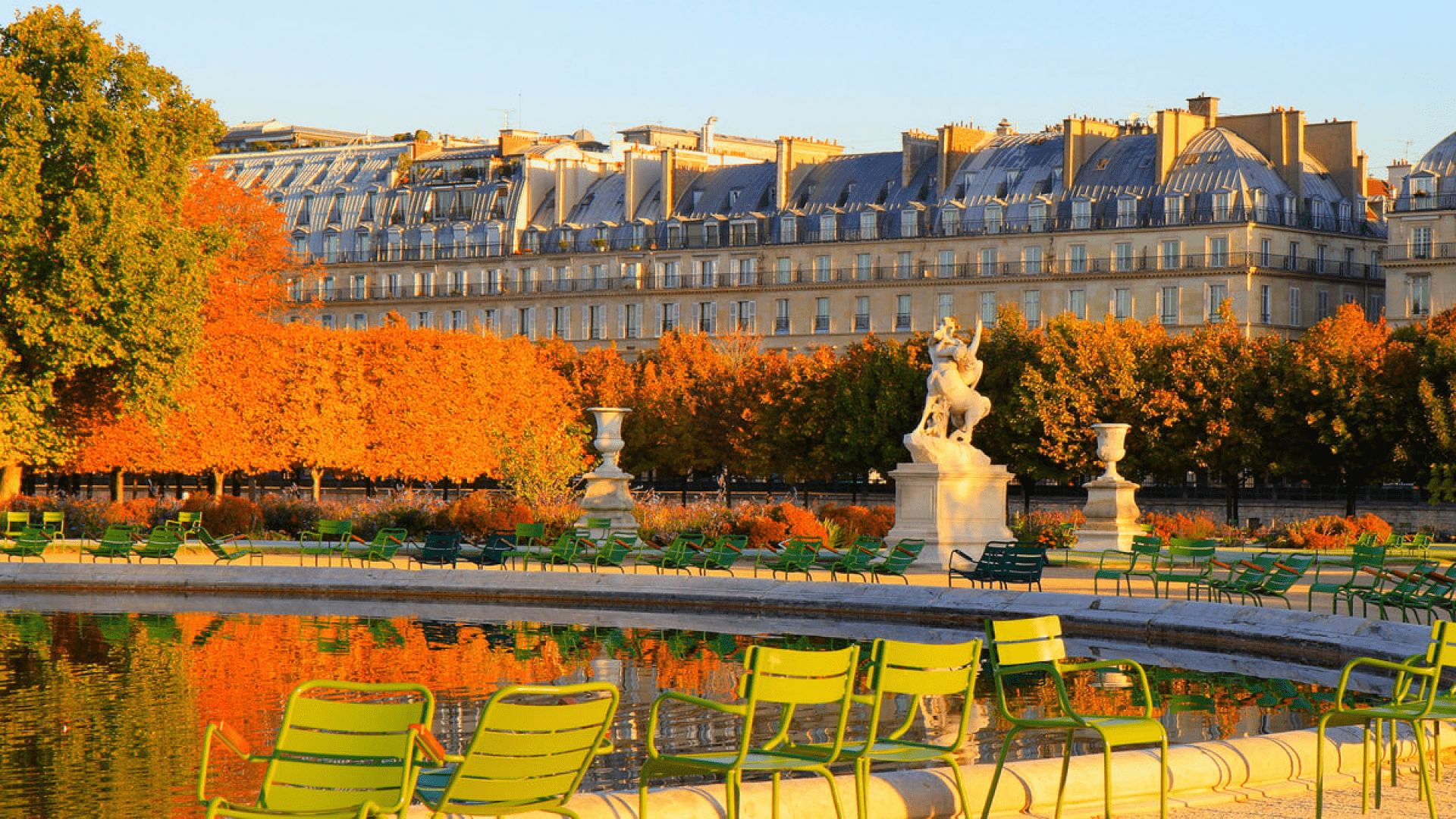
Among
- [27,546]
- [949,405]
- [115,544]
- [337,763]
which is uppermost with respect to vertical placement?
[949,405]

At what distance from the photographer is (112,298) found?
35.2 m

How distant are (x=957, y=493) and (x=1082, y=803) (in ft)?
61.2

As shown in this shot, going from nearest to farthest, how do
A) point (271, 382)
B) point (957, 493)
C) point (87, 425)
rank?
1. point (957, 493)
2. point (87, 425)
3. point (271, 382)

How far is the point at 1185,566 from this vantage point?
28.1m

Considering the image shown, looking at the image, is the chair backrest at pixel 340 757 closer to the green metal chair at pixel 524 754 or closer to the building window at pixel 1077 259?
the green metal chair at pixel 524 754

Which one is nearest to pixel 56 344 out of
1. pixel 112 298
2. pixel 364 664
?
pixel 112 298

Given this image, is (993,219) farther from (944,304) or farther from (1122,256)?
(1122,256)

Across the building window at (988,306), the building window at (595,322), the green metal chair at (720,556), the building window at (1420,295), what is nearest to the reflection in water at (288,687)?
the green metal chair at (720,556)

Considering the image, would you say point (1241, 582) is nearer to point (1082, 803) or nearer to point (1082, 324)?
point (1082, 803)

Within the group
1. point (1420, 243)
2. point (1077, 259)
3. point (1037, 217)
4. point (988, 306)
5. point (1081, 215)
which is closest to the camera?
point (1420, 243)

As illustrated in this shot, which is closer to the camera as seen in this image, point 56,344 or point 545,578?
point 545,578

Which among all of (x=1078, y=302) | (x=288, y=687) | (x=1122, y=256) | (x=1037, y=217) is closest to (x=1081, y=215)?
(x=1037, y=217)

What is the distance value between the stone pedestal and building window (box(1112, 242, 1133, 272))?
4835 cm

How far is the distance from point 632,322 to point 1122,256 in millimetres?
21981
